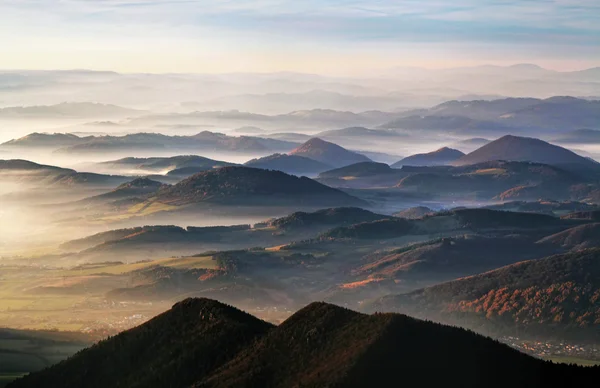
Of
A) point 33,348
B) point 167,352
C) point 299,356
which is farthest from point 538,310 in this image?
point 299,356

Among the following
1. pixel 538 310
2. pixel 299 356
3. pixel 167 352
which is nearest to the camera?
pixel 299 356

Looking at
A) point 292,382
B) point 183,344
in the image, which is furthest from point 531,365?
point 183,344

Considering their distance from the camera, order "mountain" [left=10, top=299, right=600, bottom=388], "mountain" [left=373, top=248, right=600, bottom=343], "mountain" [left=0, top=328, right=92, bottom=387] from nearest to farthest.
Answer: "mountain" [left=10, top=299, right=600, bottom=388]
"mountain" [left=0, top=328, right=92, bottom=387]
"mountain" [left=373, top=248, right=600, bottom=343]

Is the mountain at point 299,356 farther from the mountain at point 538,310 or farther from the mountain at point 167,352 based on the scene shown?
→ the mountain at point 538,310

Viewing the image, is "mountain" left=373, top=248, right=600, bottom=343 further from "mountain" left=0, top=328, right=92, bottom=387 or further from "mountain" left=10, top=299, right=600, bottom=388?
"mountain" left=10, top=299, right=600, bottom=388

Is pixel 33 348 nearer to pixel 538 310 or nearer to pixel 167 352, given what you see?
pixel 167 352

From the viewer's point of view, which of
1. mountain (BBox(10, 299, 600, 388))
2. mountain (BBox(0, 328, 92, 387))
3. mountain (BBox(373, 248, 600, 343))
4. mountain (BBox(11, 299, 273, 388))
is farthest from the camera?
mountain (BBox(373, 248, 600, 343))

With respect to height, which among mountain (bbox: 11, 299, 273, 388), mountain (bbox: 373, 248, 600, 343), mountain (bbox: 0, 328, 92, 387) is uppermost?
mountain (bbox: 11, 299, 273, 388)

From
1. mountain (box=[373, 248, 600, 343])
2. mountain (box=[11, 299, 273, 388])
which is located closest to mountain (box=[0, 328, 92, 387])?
mountain (box=[11, 299, 273, 388])
